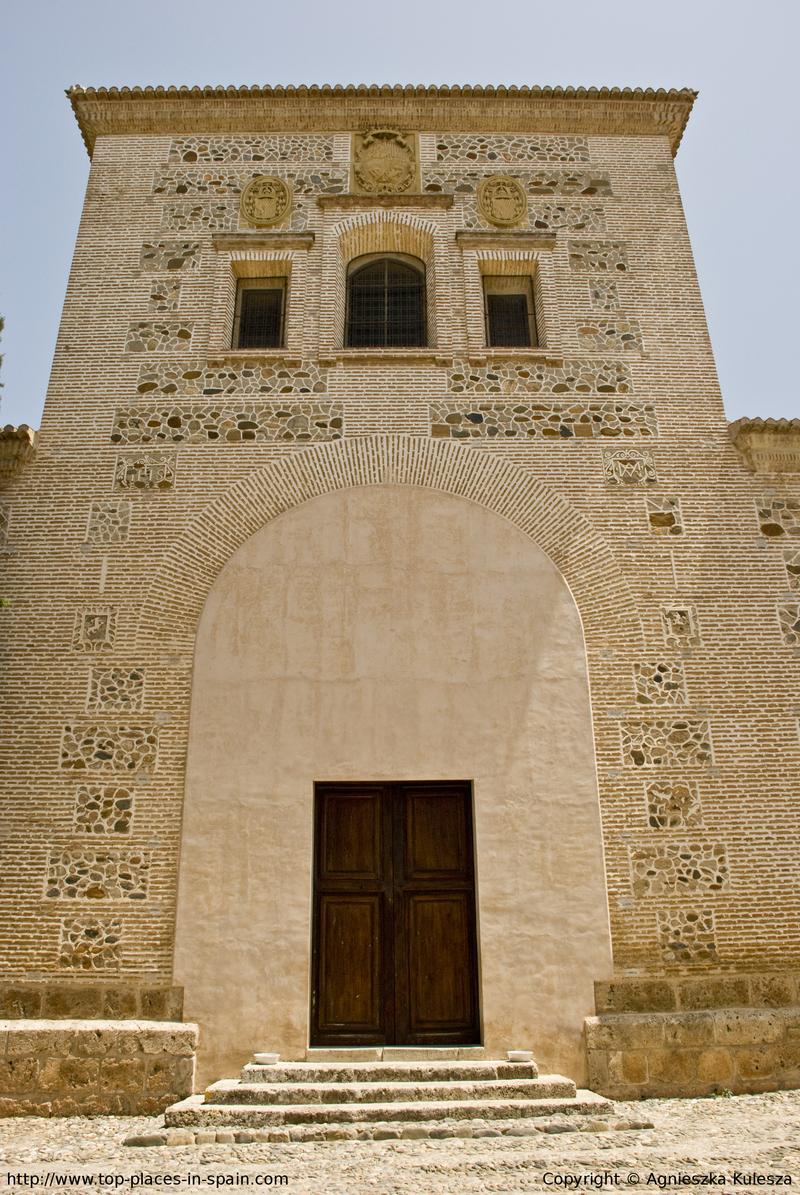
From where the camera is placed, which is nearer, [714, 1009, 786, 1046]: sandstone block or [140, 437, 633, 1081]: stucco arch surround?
[714, 1009, 786, 1046]: sandstone block

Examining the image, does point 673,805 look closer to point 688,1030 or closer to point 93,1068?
point 688,1030

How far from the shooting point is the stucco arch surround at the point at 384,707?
6.67m

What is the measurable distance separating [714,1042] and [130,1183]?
4043 millimetres

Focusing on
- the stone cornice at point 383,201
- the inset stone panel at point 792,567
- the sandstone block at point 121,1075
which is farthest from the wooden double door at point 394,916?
the stone cornice at point 383,201

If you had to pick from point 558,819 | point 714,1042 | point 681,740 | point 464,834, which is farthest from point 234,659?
point 714,1042

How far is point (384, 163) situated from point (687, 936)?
8236 millimetres

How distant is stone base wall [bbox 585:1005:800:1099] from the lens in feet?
20.8

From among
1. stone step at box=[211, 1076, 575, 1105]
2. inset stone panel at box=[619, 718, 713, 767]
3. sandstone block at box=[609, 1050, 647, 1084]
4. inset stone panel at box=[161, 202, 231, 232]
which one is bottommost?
stone step at box=[211, 1076, 575, 1105]

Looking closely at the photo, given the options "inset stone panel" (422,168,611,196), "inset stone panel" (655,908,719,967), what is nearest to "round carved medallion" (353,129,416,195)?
"inset stone panel" (422,168,611,196)

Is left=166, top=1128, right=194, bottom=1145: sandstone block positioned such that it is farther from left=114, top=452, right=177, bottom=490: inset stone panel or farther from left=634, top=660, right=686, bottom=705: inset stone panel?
left=114, top=452, right=177, bottom=490: inset stone panel

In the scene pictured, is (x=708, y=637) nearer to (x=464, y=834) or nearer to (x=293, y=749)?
(x=464, y=834)

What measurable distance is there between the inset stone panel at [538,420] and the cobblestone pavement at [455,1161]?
548 cm

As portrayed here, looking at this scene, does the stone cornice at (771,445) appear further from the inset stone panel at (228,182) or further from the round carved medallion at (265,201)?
the round carved medallion at (265,201)

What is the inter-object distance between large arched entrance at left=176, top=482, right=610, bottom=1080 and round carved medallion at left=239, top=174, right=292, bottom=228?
3.54m
